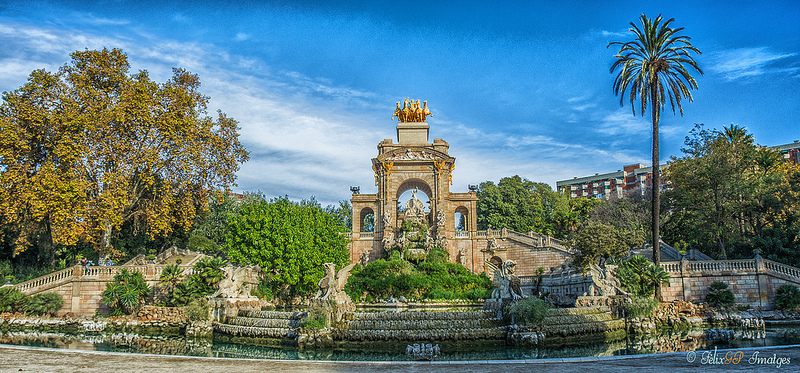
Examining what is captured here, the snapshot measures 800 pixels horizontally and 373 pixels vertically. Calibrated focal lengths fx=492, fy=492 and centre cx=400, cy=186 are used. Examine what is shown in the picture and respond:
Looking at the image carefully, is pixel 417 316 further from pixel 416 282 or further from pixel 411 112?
pixel 411 112

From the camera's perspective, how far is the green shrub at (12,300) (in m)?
23.1

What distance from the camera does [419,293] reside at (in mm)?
31281

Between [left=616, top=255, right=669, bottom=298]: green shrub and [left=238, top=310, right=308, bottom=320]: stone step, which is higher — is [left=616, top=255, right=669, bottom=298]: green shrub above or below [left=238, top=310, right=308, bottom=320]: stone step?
above

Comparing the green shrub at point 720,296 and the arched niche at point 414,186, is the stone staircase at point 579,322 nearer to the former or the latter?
the green shrub at point 720,296

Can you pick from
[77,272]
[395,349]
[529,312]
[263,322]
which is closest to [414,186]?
[77,272]

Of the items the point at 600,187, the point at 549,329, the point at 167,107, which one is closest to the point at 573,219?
the point at 549,329

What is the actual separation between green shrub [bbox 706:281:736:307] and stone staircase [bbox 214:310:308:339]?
20260 mm

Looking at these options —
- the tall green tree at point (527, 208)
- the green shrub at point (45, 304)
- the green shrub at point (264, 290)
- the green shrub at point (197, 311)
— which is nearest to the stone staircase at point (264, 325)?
the green shrub at point (197, 311)

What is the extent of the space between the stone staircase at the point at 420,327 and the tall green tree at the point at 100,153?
1825 centimetres

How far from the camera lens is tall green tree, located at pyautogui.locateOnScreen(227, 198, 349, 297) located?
25.9m

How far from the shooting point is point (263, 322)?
18328 millimetres

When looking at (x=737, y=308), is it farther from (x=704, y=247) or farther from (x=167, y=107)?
(x=167, y=107)

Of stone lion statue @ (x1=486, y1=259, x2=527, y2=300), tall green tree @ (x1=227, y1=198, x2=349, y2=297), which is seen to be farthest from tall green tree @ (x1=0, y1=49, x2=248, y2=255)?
stone lion statue @ (x1=486, y1=259, x2=527, y2=300)

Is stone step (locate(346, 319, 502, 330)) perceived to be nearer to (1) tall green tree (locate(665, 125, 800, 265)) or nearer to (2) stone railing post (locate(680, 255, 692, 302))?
(2) stone railing post (locate(680, 255, 692, 302))
